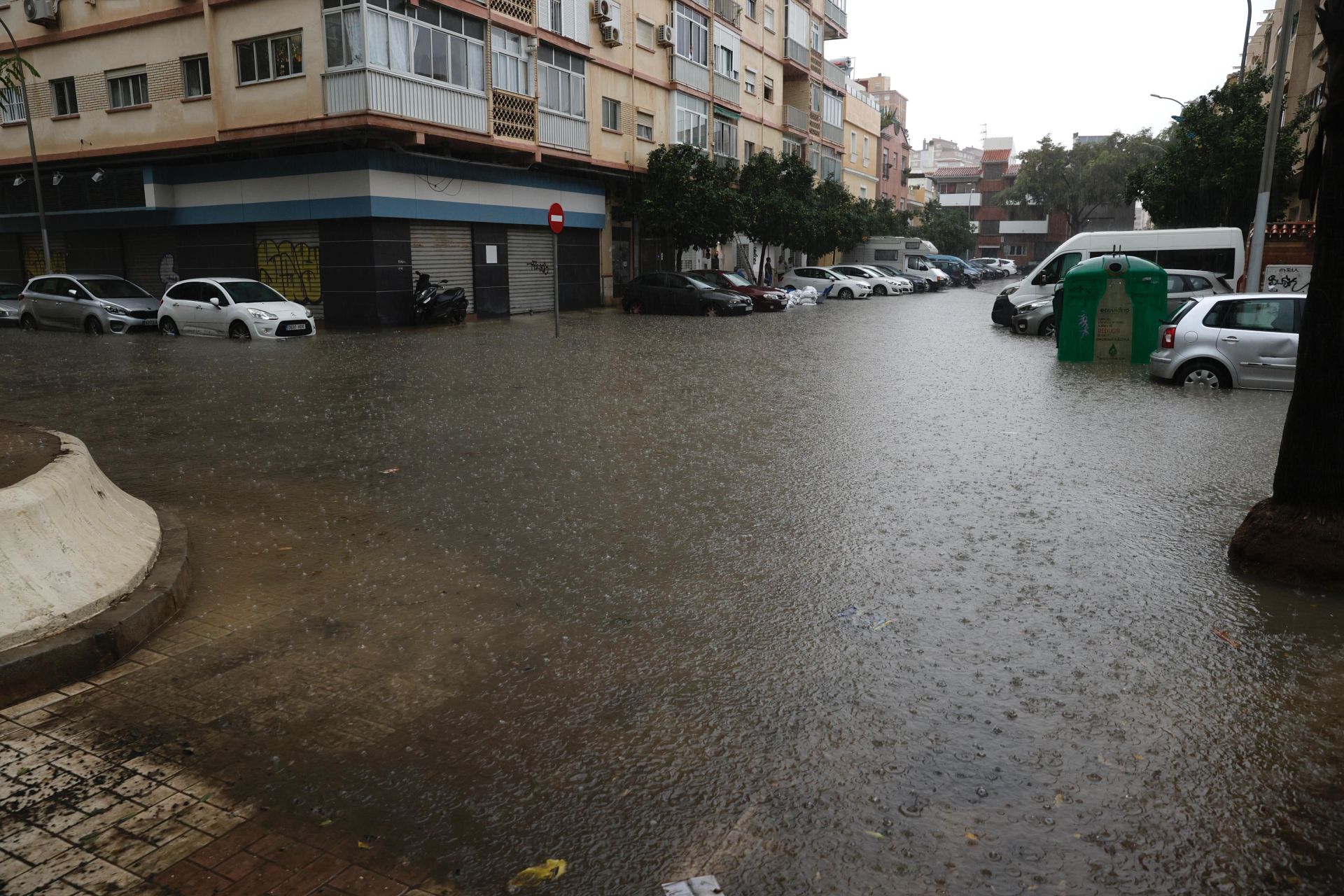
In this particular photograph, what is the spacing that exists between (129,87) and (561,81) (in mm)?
12084

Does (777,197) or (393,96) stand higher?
(393,96)

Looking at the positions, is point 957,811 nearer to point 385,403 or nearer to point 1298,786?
point 1298,786

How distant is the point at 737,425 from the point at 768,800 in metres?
7.12

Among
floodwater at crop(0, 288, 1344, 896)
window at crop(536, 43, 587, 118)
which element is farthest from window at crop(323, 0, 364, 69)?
floodwater at crop(0, 288, 1344, 896)

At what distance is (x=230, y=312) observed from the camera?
20422 mm

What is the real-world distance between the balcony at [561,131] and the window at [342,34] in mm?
6160

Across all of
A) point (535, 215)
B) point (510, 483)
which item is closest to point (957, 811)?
point (510, 483)

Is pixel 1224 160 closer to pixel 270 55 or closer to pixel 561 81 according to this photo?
pixel 561 81

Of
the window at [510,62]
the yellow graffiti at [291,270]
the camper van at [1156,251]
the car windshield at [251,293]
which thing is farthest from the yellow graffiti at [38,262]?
the camper van at [1156,251]

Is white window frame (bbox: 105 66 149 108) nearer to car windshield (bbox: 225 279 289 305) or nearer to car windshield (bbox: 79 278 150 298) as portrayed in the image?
car windshield (bbox: 79 278 150 298)

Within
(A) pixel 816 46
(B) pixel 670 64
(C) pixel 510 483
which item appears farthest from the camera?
(A) pixel 816 46

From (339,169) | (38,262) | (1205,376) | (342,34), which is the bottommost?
(1205,376)

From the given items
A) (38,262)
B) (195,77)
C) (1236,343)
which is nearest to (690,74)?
(195,77)

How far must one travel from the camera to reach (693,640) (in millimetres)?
4582
